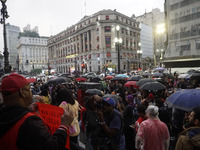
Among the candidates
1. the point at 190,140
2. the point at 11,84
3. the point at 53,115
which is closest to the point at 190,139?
the point at 190,140

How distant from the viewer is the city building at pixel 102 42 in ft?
196

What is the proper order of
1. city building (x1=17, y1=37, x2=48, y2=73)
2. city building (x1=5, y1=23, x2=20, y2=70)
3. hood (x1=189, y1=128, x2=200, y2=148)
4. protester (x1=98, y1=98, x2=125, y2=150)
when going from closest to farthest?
hood (x1=189, y1=128, x2=200, y2=148), protester (x1=98, y1=98, x2=125, y2=150), city building (x1=17, y1=37, x2=48, y2=73), city building (x1=5, y1=23, x2=20, y2=70)

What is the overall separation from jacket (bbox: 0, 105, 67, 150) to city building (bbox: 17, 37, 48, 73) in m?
143

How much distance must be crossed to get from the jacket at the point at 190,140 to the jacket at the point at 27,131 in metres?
1.89

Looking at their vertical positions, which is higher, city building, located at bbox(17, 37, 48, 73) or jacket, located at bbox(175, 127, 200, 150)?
city building, located at bbox(17, 37, 48, 73)

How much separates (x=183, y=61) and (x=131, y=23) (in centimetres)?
4854

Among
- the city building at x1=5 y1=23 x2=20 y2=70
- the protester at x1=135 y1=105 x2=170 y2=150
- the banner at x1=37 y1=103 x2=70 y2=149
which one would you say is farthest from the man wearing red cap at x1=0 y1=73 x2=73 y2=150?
the city building at x1=5 y1=23 x2=20 y2=70

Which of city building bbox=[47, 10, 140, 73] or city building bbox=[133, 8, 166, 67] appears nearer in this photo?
city building bbox=[47, 10, 140, 73]

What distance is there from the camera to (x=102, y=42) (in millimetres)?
60281

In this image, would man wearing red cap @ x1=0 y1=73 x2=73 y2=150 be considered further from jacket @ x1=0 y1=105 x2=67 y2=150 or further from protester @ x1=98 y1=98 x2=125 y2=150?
protester @ x1=98 y1=98 x2=125 y2=150

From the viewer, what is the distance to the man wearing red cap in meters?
1.39

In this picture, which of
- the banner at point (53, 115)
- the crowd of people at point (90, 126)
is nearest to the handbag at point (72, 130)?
the crowd of people at point (90, 126)

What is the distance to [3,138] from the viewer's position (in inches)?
55.0

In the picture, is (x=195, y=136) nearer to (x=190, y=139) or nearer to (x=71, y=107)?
(x=190, y=139)
